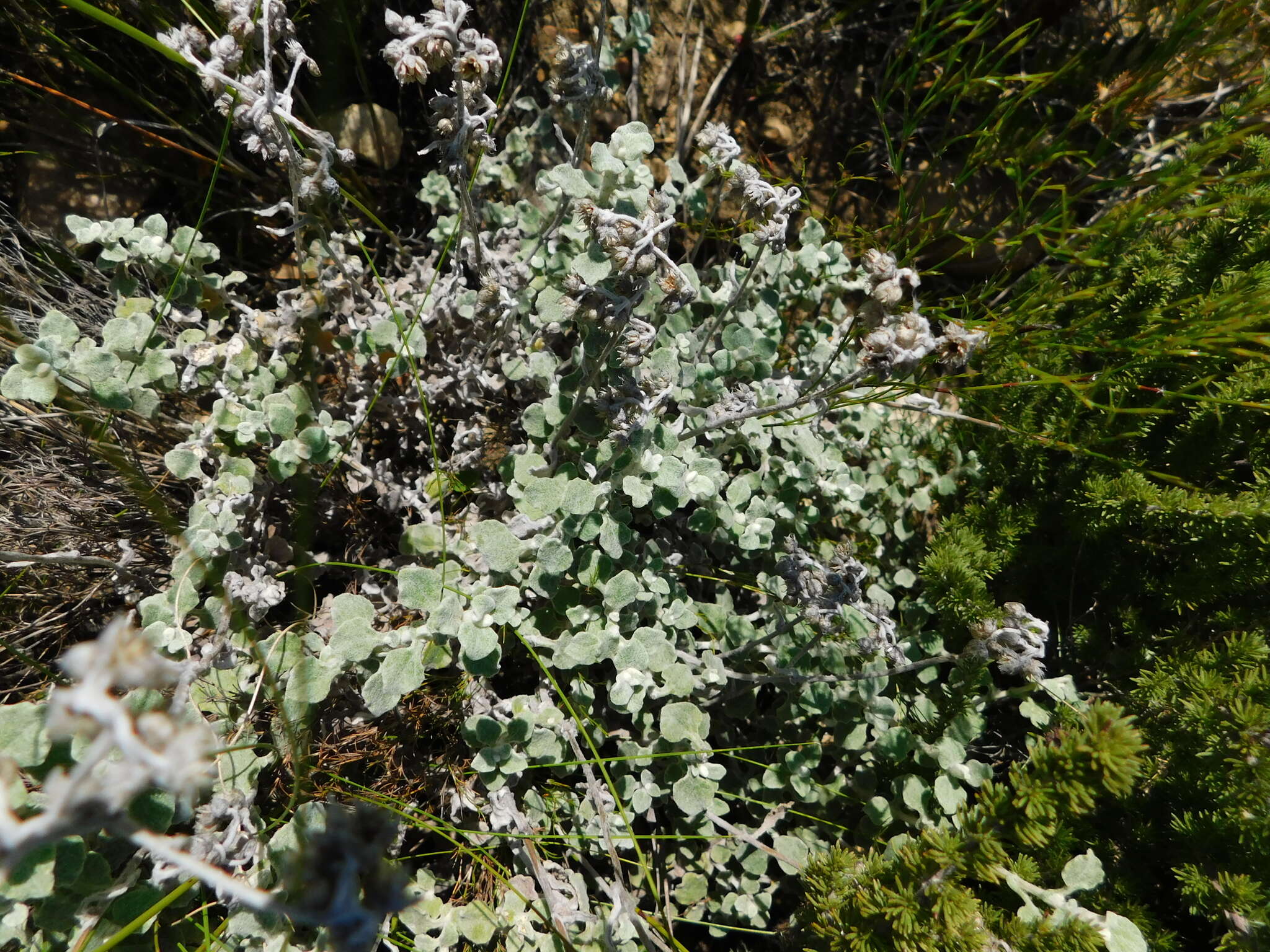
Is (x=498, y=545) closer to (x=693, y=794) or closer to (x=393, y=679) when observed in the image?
(x=393, y=679)

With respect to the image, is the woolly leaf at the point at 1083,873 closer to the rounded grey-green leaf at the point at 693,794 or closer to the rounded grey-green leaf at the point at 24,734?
the rounded grey-green leaf at the point at 693,794

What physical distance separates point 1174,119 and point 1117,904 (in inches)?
108

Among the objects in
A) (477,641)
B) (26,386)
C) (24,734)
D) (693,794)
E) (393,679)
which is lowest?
(24,734)

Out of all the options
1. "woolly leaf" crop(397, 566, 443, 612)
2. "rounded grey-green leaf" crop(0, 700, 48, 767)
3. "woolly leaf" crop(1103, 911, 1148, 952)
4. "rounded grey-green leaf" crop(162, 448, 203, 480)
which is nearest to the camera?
"rounded grey-green leaf" crop(0, 700, 48, 767)

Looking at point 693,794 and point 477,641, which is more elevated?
point 477,641

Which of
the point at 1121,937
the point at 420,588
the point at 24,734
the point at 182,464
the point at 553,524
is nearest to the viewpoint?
the point at 24,734

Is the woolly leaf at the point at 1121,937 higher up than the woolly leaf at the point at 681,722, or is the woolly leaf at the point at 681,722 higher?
the woolly leaf at the point at 1121,937

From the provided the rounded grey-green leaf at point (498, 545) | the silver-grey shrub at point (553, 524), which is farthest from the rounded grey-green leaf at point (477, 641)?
the rounded grey-green leaf at point (498, 545)

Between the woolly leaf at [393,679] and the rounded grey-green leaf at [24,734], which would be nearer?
the rounded grey-green leaf at [24,734]

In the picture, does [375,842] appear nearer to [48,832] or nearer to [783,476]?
[48,832]

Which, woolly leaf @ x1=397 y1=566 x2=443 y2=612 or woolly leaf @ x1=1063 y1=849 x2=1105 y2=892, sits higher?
woolly leaf @ x1=397 y1=566 x2=443 y2=612

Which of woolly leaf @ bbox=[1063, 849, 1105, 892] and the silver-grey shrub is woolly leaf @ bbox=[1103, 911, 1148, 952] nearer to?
woolly leaf @ bbox=[1063, 849, 1105, 892]

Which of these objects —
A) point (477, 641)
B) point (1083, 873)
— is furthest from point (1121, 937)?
point (477, 641)

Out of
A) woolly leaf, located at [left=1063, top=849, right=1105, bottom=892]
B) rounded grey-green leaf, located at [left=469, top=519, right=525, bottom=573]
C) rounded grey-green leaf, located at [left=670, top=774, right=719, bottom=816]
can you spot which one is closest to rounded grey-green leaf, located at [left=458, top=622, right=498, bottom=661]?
rounded grey-green leaf, located at [left=469, top=519, right=525, bottom=573]
